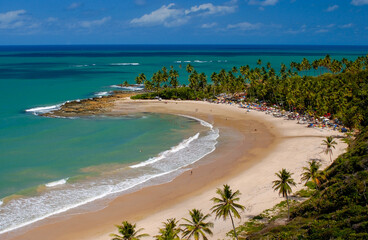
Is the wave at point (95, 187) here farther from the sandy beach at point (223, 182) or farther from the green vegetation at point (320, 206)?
the green vegetation at point (320, 206)

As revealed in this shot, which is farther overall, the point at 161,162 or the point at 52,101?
the point at 52,101

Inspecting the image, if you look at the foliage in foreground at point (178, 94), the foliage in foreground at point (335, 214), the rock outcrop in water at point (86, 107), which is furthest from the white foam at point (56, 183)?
the foliage in foreground at point (178, 94)

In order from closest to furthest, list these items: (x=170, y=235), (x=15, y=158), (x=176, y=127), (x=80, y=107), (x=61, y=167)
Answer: (x=170, y=235) → (x=61, y=167) → (x=15, y=158) → (x=176, y=127) → (x=80, y=107)

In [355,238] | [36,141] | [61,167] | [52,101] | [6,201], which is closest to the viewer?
[355,238]

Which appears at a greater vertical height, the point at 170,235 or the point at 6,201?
the point at 170,235

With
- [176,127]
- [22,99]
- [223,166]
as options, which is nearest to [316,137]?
[223,166]

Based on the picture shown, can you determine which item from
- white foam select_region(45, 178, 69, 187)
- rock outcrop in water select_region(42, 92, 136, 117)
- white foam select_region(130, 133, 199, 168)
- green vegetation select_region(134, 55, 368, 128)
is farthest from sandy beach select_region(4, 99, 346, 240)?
rock outcrop in water select_region(42, 92, 136, 117)

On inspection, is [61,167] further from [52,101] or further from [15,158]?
[52,101]
